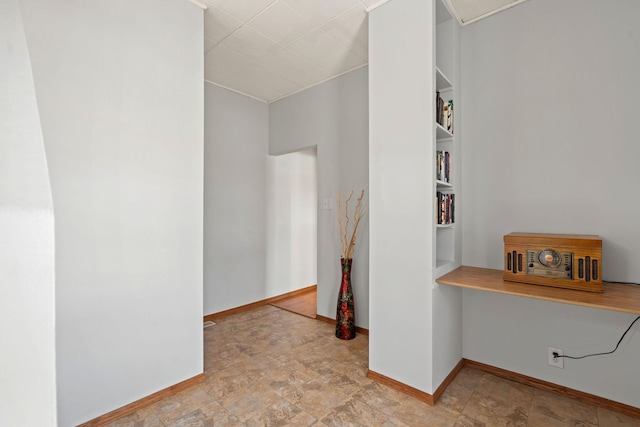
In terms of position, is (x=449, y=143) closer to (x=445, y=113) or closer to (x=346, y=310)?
(x=445, y=113)

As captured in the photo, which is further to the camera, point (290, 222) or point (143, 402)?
Answer: point (290, 222)

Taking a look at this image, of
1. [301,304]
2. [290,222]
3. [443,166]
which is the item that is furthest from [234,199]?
[443,166]

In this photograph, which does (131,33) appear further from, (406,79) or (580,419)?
(580,419)

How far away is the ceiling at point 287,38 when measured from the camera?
80.4 inches

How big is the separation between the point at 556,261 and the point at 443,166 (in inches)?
33.0

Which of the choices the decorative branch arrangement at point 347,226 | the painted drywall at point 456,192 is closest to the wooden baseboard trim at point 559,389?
the painted drywall at point 456,192

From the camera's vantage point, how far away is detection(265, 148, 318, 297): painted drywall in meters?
3.84

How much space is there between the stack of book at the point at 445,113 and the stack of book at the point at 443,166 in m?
0.19

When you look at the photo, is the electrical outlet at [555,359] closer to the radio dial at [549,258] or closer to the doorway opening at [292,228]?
the radio dial at [549,258]

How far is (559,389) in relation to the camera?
1869 mm

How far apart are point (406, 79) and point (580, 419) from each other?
2185 mm

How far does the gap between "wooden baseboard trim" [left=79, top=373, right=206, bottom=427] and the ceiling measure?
2.52 m

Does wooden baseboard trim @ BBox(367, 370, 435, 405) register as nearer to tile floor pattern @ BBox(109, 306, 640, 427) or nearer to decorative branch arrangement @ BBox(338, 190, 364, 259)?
tile floor pattern @ BBox(109, 306, 640, 427)

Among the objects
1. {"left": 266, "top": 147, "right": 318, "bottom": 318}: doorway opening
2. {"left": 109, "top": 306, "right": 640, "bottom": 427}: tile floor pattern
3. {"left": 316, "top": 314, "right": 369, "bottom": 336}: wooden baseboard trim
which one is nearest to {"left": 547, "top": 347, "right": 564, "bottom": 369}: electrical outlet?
{"left": 109, "top": 306, "right": 640, "bottom": 427}: tile floor pattern
